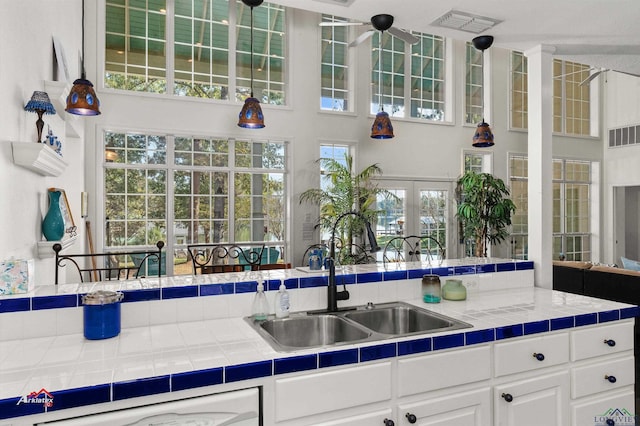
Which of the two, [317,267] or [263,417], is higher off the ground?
[317,267]

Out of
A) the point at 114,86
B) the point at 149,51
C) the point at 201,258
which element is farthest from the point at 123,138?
the point at 201,258

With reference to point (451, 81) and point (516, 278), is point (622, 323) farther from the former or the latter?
point (451, 81)

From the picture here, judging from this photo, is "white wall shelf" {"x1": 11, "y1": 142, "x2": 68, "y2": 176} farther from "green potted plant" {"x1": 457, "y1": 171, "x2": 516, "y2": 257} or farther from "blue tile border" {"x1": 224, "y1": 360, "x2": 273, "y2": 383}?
"green potted plant" {"x1": 457, "y1": 171, "x2": 516, "y2": 257}

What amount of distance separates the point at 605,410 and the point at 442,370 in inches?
41.3

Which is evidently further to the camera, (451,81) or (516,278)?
(451,81)

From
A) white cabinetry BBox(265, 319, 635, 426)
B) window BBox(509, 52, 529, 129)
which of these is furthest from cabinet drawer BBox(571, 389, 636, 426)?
window BBox(509, 52, 529, 129)

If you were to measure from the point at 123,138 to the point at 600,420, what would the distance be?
18.6 feet

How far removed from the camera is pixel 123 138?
18.4 ft

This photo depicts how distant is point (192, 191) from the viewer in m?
5.94

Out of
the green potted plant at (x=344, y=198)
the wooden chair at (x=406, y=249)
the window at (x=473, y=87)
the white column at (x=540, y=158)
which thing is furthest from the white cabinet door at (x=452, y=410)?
the window at (x=473, y=87)

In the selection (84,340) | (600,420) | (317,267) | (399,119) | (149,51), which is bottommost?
(600,420)

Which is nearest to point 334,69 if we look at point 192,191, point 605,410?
point 192,191

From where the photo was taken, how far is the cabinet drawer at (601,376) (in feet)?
6.66

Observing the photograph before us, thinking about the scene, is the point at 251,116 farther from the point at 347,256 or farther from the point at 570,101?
the point at 570,101
